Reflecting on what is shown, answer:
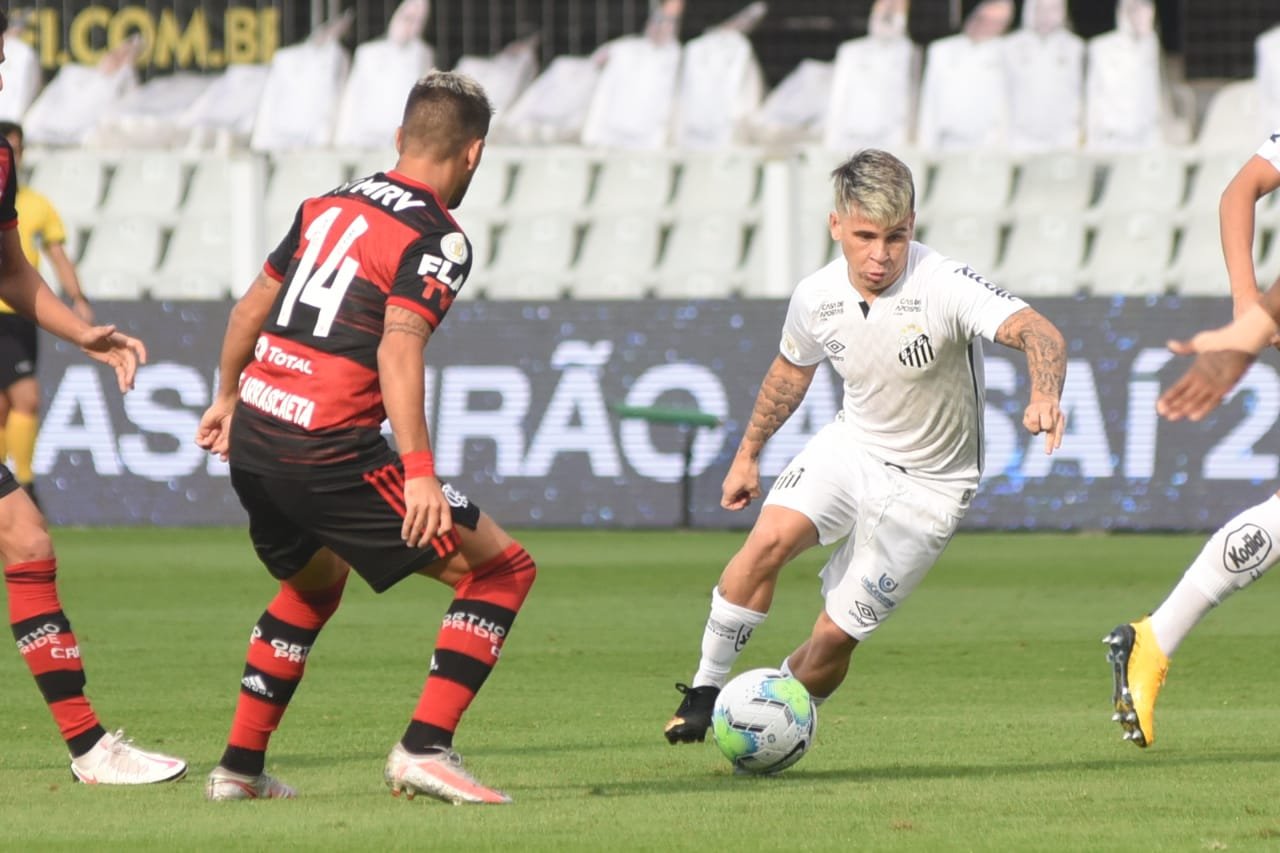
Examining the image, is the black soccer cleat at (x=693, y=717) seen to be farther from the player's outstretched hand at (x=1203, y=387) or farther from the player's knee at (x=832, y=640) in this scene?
the player's outstretched hand at (x=1203, y=387)

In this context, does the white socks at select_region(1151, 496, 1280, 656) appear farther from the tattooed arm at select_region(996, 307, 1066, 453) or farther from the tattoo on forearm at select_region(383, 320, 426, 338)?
the tattoo on forearm at select_region(383, 320, 426, 338)

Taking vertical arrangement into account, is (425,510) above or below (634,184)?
above

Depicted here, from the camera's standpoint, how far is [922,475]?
7.07 m

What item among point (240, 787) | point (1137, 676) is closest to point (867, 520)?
point (1137, 676)

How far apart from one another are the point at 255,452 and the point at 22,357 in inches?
353

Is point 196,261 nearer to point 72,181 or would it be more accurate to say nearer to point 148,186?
point 148,186

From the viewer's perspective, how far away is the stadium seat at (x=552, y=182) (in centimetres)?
1956

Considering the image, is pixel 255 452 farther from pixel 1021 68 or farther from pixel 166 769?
pixel 1021 68

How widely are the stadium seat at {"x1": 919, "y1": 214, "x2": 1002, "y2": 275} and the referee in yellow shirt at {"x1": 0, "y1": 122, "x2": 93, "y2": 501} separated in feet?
24.5

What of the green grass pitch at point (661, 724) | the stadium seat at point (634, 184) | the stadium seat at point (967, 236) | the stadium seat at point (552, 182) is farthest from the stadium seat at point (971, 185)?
the green grass pitch at point (661, 724)

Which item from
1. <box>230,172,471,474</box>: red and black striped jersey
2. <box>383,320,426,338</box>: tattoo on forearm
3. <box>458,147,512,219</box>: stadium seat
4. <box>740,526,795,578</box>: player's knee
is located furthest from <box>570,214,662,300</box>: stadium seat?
<box>383,320,426,338</box>: tattoo on forearm

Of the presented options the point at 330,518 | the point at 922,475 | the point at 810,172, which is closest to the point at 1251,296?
the point at 922,475

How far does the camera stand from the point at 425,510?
5414mm

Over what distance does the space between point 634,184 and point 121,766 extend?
13.8 m
